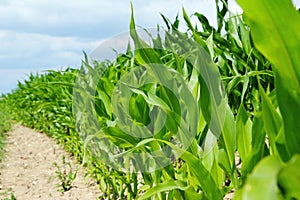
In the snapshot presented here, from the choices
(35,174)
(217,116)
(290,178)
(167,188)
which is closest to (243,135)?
(217,116)

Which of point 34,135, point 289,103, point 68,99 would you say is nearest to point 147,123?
point 289,103

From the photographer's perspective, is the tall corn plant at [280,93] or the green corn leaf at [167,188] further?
the green corn leaf at [167,188]

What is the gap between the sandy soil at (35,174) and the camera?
100 inches

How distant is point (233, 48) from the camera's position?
5.88ft

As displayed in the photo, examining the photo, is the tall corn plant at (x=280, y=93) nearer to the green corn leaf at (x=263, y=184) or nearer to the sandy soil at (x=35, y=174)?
the green corn leaf at (x=263, y=184)

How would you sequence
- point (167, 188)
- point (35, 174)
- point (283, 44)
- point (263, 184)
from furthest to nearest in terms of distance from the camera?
point (35, 174) < point (167, 188) < point (283, 44) < point (263, 184)

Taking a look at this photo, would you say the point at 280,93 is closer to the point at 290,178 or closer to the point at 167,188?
the point at 290,178

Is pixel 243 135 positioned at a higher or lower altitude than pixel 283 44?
lower

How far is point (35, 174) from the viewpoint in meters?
3.29

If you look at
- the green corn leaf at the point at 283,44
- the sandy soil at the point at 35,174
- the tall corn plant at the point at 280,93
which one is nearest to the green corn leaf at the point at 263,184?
the tall corn plant at the point at 280,93

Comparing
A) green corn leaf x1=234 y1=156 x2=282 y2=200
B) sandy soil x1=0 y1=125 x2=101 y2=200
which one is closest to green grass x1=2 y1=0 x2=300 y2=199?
green corn leaf x1=234 y1=156 x2=282 y2=200

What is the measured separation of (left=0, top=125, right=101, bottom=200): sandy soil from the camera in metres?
2.54

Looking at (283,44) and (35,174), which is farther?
(35,174)

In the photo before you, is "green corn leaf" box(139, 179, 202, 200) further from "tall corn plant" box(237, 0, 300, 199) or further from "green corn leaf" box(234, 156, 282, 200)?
"green corn leaf" box(234, 156, 282, 200)
